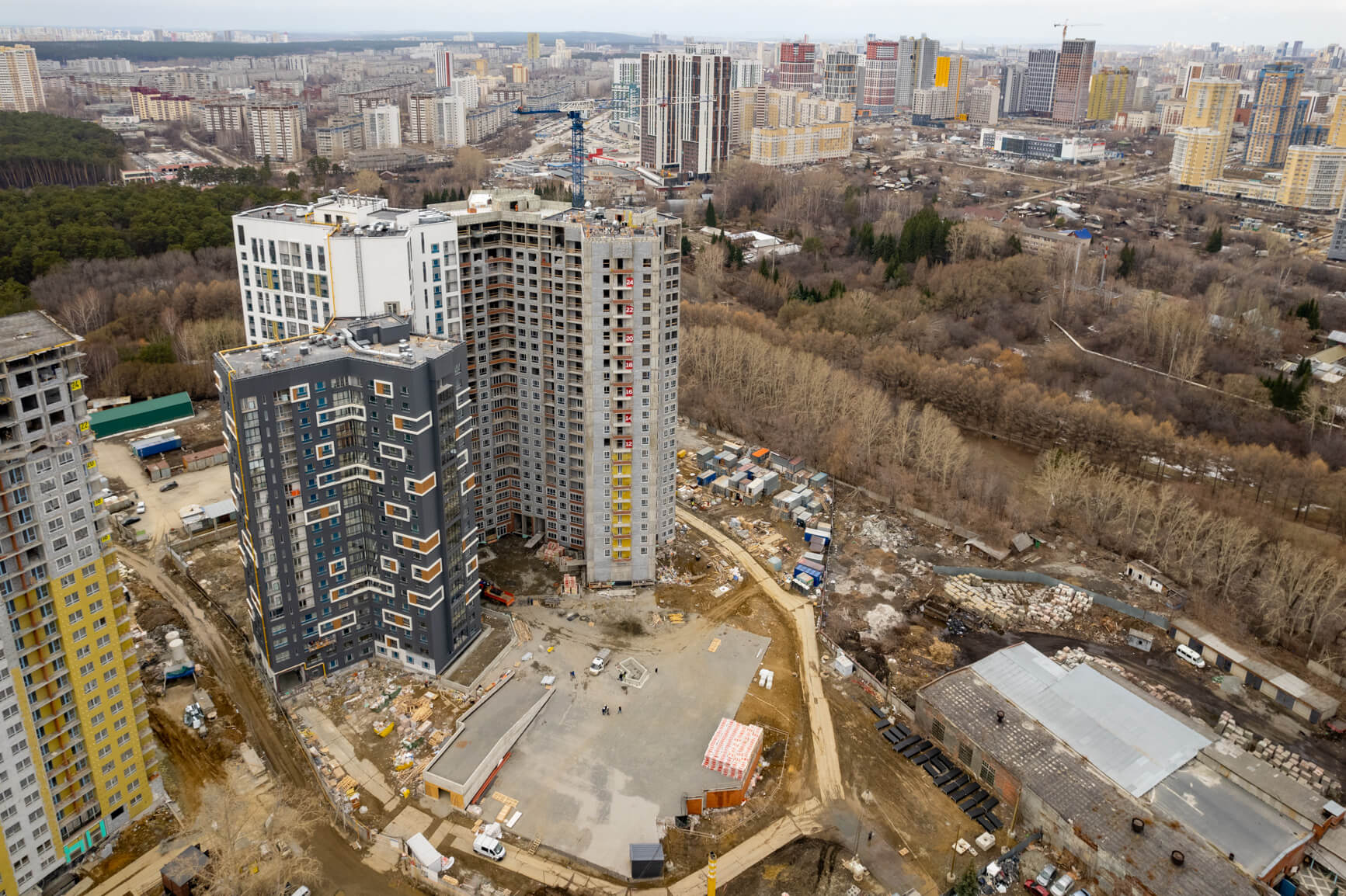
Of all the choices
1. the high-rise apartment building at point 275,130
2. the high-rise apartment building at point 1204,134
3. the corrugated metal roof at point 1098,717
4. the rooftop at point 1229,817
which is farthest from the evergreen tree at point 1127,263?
the high-rise apartment building at point 275,130

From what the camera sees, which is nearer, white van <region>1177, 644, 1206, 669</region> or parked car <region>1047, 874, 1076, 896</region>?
parked car <region>1047, 874, 1076, 896</region>

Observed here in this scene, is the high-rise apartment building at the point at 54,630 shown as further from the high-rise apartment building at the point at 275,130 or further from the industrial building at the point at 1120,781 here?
the high-rise apartment building at the point at 275,130

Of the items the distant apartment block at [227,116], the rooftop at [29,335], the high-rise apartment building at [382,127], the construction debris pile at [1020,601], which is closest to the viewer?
the rooftop at [29,335]

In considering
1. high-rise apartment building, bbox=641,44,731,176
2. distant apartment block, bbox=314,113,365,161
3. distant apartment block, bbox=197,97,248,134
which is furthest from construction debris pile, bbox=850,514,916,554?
distant apartment block, bbox=197,97,248,134

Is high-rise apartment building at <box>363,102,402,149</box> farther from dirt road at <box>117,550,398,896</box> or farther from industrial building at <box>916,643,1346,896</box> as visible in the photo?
industrial building at <box>916,643,1346,896</box>

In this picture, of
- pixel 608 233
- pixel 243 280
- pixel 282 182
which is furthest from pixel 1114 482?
pixel 282 182

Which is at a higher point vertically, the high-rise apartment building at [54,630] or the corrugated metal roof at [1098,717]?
the high-rise apartment building at [54,630]

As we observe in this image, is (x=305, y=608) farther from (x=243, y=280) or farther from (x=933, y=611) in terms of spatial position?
(x=933, y=611)
